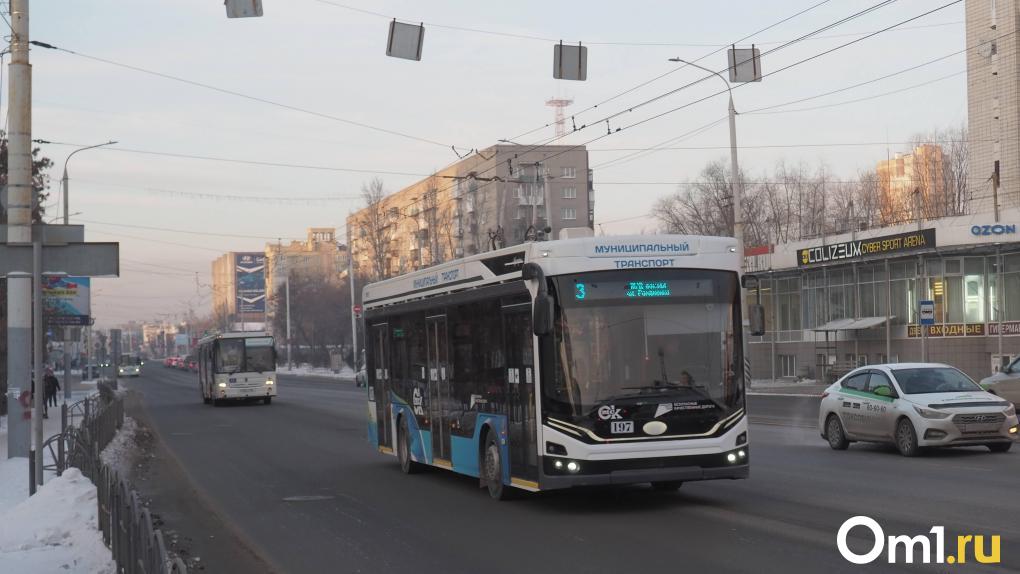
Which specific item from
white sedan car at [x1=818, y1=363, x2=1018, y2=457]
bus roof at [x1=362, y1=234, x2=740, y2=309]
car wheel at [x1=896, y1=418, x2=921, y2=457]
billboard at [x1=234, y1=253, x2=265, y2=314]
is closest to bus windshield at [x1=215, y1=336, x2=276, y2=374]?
white sedan car at [x1=818, y1=363, x2=1018, y2=457]

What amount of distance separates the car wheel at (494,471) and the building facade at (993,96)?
48.2 m

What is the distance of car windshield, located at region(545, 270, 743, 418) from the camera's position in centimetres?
1329

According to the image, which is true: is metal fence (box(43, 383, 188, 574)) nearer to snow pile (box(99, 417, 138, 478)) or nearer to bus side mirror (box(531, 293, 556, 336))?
snow pile (box(99, 417, 138, 478))

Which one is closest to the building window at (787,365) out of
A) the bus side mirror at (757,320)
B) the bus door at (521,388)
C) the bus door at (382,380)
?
the bus door at (382,380)

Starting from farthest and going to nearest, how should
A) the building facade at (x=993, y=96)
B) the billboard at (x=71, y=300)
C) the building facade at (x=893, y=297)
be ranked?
the building facade at (x=993, y=96), the billboard at (x=71, y=300), the building facade at (x=893, y=297)

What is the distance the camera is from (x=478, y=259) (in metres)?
15.8

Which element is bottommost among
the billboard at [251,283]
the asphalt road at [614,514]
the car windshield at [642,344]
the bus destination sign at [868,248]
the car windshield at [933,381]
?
the asphalt road at [614,514]

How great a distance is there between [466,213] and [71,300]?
160ft

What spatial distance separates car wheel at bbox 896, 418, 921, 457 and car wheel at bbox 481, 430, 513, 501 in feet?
23.5

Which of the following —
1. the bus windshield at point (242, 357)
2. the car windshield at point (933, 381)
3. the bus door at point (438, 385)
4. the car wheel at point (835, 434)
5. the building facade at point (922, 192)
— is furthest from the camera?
the building facade at point (922, 192)

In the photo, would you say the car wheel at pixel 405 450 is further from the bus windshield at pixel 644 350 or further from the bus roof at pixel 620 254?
the bus windshield at pixel 644 350

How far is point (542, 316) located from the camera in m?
13.0

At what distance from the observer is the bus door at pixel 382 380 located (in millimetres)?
20016

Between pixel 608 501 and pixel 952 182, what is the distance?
Answer: 82.0 meters
